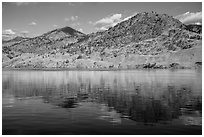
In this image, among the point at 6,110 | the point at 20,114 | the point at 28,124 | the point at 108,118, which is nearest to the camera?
the point at 28,124

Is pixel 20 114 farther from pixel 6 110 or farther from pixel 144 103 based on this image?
pixel 144 103

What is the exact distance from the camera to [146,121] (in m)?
29.8

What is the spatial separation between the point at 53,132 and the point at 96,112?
10105 mm

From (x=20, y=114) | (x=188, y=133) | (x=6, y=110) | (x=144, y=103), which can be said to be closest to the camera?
(x=188, y=133)

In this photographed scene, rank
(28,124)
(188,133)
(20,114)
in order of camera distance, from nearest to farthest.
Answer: (188,133) < (28,124) < (20,114)

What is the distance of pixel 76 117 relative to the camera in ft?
103

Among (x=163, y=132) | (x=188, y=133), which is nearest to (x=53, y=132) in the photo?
(x=163, y=132)

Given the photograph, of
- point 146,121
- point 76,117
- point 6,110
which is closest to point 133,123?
point 146,121

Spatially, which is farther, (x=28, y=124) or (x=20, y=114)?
(x=20, y=114)

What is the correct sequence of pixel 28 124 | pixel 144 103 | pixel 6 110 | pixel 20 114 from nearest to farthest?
pixel 28 124, pixel 20 114, pixel 6 110, pixel 144 103

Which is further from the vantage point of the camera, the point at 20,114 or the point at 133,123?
the point at 20,114

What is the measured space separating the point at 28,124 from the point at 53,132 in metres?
4.15

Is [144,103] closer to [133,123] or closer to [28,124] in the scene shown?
[133,123]

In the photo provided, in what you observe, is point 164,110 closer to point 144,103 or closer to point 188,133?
point 144,103
